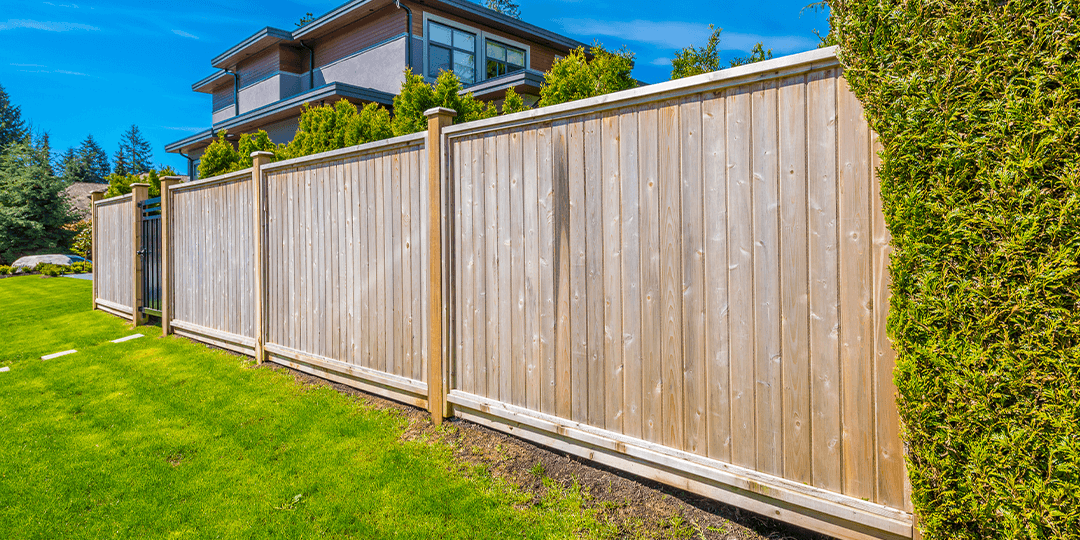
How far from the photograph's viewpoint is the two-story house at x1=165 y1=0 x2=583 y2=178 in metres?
14.5

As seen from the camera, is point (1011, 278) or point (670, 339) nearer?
point (1011, 278)

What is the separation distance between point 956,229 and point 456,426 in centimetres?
315

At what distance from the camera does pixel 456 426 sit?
155 inches

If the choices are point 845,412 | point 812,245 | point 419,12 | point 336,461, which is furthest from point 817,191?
point 419,12

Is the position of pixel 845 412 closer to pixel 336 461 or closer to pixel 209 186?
pixel 336 461

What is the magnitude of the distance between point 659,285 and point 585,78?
3.15 meters

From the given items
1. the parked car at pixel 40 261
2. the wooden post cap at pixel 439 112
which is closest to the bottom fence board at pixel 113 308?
the wooden post cap at pixel 439 112

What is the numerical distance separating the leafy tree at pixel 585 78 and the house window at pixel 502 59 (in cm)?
1121

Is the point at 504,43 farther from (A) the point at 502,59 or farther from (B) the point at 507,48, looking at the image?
(A) the point at 502,59

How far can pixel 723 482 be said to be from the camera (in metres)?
2.64

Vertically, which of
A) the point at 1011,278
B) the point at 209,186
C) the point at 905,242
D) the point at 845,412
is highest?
the point at 209,186

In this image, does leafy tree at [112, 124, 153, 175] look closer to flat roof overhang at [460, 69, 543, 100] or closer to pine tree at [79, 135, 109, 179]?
pine tree at [79, 135, 109, 179]

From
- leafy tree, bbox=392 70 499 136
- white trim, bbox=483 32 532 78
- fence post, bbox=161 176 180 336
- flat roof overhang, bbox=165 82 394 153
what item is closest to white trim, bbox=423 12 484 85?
white trim, bbox=483 32 532 78

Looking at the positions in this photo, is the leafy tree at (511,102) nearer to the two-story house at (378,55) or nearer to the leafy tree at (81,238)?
the two-story house at (378,55)
